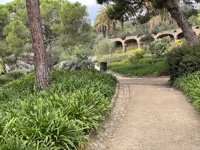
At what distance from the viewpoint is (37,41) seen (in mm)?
8453

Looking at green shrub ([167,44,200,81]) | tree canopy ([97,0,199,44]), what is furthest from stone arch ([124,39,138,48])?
green shrub ([167,44,200,81])

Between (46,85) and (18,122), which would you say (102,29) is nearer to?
(46,85)

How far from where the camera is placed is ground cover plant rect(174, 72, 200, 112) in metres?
7.29

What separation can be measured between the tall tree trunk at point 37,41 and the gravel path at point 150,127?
234 centimetres

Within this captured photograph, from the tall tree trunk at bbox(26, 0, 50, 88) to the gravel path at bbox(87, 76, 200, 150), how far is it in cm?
234

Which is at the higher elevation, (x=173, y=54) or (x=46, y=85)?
(x=173, y=54)

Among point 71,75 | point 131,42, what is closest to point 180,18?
point 71,75

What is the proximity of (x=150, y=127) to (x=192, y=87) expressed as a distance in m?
3.32

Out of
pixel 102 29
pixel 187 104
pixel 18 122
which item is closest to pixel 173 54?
pixel 187 104

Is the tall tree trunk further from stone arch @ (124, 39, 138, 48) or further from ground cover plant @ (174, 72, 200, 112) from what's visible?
stone arch @ (124, 39, 138, 48)

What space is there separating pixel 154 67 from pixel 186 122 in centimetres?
1456

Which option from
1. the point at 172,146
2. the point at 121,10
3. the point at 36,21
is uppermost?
the point at 121,10

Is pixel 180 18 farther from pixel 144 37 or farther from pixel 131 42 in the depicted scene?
pixel 131 42

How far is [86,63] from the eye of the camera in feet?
61.3
